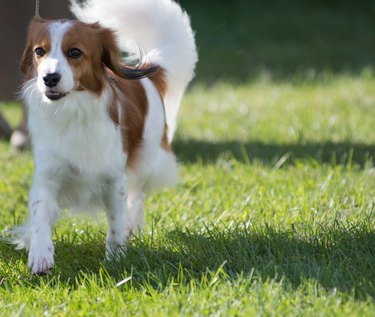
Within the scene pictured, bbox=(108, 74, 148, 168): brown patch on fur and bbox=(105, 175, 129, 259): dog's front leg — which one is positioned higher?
bbox=(108, 74, 148, 168): brown patch on fur

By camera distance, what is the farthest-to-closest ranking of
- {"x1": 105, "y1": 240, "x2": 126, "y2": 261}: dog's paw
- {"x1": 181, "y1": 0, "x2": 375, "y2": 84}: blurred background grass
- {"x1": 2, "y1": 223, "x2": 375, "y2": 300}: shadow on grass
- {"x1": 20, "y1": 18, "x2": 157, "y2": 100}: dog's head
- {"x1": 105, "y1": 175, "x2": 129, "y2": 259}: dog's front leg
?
{"x1": 181, "y1": 0, "x2": 375, "y2": 84}: blurred background grass, {"x1": 105, "y1": 175, "x2": 129, "y2": 259}: dog's front leg, {"x1": 105, "y1": 240, "x2": 126, "y2": 261}: dog's paw, {"x1": 20, "y1": 18, "x2": 157, "y2": 100}: dog's head, {"x1": 2, "y1": 223, "x2": 375, "y2": 300}: shadow on grass

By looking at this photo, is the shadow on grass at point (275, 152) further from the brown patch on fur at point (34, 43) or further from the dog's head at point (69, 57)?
the brown patch on fur at point (34, 43)

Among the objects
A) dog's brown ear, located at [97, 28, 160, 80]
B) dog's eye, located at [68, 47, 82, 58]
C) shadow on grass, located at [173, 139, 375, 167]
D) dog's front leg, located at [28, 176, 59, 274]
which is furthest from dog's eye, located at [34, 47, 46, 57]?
shadow on grass, located at [173, 139, 375, 167]

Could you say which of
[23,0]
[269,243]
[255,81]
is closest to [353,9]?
[255,81]

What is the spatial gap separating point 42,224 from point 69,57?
0.70m

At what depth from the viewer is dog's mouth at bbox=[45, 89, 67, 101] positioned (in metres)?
3.28

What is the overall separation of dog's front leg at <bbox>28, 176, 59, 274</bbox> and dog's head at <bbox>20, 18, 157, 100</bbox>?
45 centimetres

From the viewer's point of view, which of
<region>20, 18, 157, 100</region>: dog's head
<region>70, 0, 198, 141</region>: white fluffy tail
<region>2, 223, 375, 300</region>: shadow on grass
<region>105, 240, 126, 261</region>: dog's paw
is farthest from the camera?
<region>70, 0, 198, 141</region>: white fluffy tail

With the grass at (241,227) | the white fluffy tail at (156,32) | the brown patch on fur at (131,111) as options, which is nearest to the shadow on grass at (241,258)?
the grass at (241,227)

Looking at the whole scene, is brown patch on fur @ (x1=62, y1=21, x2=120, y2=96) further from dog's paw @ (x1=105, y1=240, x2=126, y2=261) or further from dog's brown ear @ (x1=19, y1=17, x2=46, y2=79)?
dog's paw @ (x1=105, y1=240, x2=126, y2=261)

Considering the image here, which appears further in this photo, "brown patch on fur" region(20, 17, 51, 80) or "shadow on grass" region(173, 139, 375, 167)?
"shadow on grass" region(173, 139, 375, 167)

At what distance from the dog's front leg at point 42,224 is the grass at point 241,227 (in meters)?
0.08

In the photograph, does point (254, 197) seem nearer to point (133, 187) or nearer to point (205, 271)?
point (133, 187)

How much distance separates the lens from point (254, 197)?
4348 mm
